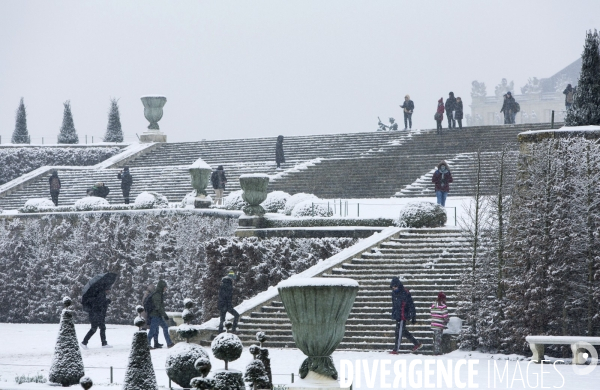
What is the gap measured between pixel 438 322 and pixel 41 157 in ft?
94.3

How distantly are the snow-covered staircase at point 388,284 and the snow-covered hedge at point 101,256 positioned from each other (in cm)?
697

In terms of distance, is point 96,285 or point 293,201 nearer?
point 96,285

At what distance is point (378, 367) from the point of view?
58.7 feet

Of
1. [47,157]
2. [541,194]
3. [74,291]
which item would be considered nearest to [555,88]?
[47,157]

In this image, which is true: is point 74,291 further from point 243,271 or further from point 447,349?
point 447,349

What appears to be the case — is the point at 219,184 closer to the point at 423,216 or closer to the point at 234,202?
the point at 234,202

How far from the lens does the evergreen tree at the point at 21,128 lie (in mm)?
50375

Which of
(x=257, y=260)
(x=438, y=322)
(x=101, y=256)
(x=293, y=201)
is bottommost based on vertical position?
(x=101, y=256)

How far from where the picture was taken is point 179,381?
1377 cm

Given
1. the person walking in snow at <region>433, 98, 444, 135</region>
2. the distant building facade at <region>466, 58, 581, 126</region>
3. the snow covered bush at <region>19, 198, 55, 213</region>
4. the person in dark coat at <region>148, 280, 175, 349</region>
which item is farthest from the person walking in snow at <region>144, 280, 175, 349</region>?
the distant building facade at <region>466, 58, 581, 126</region>

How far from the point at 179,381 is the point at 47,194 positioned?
26.2m

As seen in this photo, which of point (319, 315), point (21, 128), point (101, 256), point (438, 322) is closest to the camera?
point (319, 315)

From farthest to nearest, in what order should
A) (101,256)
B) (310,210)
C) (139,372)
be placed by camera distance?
(101,256) → (310,210) → (139,372)

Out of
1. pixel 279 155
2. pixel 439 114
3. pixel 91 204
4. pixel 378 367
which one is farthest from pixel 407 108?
pixel 378 367
